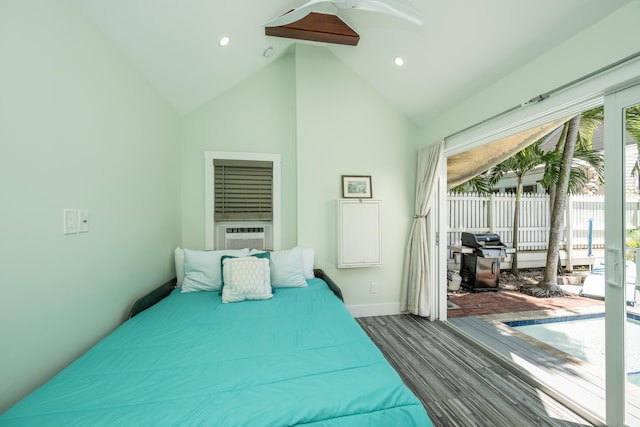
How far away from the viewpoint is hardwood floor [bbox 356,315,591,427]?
167 cm

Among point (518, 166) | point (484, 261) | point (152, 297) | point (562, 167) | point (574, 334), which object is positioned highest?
point (518, 166)

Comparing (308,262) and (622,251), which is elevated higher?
(622,251)

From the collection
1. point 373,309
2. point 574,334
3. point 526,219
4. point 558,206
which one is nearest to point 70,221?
point 373,309

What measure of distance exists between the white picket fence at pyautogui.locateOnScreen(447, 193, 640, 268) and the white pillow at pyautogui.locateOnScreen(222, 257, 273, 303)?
164 inches

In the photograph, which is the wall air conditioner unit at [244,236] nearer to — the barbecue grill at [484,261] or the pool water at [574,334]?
the pool water at [574,334]

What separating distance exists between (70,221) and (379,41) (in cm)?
296

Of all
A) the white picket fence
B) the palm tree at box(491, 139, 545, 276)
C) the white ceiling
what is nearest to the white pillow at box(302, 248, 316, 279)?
the white ceiling

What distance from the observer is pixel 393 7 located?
1.59 metres

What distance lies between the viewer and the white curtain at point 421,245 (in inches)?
122

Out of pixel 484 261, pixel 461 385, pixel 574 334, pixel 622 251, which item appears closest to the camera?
pixel 622 251

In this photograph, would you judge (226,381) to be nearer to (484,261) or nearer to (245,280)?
(245,280)

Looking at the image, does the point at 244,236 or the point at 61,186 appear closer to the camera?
the point at 61,186

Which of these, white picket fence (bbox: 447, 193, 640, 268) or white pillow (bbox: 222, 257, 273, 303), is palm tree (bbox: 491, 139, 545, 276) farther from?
white pillow (bbox: 222, 257, 273, 303)

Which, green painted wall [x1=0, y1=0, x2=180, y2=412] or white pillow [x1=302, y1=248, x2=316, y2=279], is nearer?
green painted wall [x1=0, y1=0, x2=180, y2=412]
